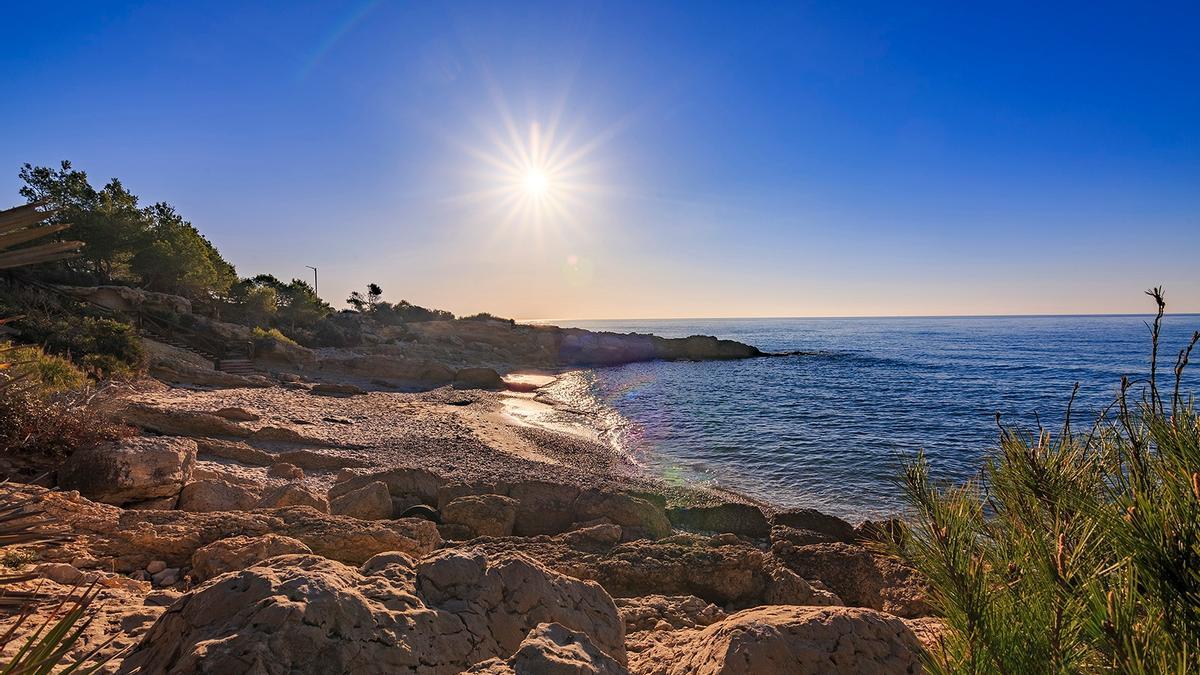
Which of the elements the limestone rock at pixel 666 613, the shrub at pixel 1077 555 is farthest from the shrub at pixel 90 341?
the shrub at pixel 1077 555

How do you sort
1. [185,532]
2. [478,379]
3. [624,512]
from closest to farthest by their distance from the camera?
[185,532] < [624,512] < [478,379]

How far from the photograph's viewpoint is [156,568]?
4984 millimetres

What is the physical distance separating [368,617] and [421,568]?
63 cm

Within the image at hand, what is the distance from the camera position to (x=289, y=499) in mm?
7695

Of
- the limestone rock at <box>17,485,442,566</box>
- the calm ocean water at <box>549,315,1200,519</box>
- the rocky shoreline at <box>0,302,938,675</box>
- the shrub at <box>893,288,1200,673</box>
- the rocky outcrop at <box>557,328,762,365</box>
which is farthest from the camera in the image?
the rocky outcrop at <box>557,328,762,365</box>

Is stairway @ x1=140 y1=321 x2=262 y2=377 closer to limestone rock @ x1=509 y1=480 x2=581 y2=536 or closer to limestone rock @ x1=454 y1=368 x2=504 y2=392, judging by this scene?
limestone rock @ x1=454 y1=368 x2=504 y2=392

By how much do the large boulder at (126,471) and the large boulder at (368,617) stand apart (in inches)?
200

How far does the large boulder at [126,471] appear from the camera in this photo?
6586 millimetres

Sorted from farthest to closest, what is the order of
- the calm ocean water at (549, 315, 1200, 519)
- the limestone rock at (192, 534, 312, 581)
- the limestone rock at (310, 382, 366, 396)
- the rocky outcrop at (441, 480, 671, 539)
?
the limestone rock at (310, 382, 366, 396) → the calm ocean water at (549, 315, 1200, 519) → the rocky outcrop at (441, 480, 671, 539) → the limestone rock at (192, 534, 312, 581)

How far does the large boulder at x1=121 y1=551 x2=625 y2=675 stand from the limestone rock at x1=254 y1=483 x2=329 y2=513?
490 centimetres

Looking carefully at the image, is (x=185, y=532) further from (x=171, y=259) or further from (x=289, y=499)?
(x=171, y=259)

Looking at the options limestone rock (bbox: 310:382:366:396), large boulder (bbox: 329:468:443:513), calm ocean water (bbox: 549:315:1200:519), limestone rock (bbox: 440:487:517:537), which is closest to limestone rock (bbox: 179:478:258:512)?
large boulder (bbox: 329:468:443:513)

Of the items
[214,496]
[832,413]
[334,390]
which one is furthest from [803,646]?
[832,413]

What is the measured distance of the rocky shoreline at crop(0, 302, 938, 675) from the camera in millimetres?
2754
